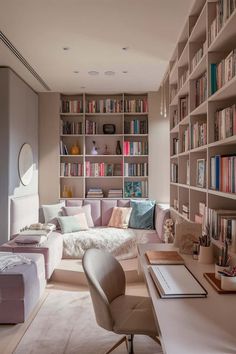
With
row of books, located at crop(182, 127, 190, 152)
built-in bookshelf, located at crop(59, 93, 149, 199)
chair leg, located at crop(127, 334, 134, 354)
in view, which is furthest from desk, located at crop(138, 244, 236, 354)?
built-in bookshelf, located at crop(59, 93, 149, 199)

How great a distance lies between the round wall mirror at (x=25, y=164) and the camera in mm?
4703

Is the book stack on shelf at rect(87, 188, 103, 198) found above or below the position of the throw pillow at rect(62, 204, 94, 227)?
above

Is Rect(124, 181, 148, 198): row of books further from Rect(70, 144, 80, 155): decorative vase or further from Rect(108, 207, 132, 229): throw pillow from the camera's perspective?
Rect(70, 144, 80, 155): decorative vase

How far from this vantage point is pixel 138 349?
91.7 inches

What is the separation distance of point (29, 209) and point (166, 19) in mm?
3362

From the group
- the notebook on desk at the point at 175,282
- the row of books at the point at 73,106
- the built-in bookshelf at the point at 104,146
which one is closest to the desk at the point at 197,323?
the notebook on desk at the point at 175,282

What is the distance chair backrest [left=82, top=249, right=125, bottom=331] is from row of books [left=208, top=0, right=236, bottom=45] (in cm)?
171

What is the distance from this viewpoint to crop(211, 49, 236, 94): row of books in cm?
181

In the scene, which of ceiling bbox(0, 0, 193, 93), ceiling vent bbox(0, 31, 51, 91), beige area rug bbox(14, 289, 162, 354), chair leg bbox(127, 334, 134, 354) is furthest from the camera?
ceiling vent bbox(0, 31, 51, 91)

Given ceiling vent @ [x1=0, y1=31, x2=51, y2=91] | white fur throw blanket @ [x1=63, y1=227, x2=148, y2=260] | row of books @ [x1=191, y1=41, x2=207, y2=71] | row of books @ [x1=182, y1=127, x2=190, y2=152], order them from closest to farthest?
row of books @ [x1=191, y1=41, x2=207, y2=71] → row of books @ [x1=182, y1=127, x2=190, y2=152] → ceiling vent @ [x1=0, y1=31, x2=51, y2=91] → white fur throw blanket @ [x1=63, y1=227, x2=148, y2=260]

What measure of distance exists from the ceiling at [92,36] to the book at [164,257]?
6.99 ft

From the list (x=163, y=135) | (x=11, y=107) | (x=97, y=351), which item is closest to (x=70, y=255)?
(x=97, y=351)

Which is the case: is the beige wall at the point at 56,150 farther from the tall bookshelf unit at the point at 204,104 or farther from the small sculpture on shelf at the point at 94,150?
the tall bookshelf unit at the point at 204,104

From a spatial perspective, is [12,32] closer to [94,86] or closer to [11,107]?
[11,107]
